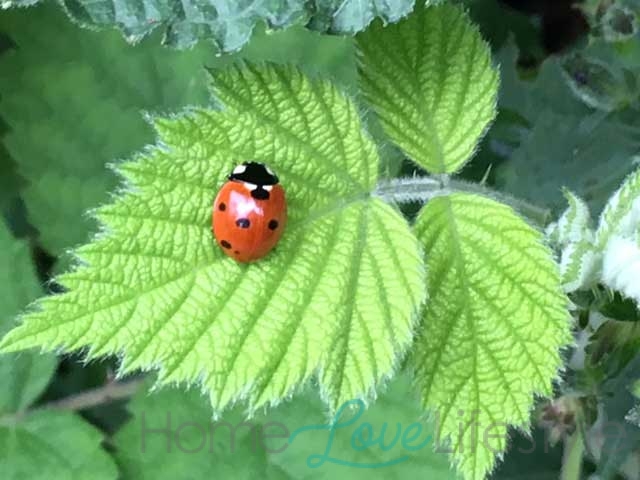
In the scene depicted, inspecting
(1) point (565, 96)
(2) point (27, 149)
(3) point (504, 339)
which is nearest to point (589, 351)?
(3) point (504, 339)

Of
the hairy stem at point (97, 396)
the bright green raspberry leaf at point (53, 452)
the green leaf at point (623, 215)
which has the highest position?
the green leaf at point (623, 215)

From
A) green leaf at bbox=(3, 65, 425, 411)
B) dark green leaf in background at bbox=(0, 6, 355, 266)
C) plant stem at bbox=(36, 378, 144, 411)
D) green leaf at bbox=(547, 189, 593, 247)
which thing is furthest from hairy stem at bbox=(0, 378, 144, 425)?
green leaf at bbox=(547, 189, 593, 247)

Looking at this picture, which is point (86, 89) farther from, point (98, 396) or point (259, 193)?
point (259, 193)


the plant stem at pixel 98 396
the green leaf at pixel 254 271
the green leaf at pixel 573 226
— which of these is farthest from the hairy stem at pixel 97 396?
the green leaf at pixel 573 226

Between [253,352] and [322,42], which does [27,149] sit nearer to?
[322,42]

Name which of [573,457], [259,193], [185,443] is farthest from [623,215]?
[185,443]

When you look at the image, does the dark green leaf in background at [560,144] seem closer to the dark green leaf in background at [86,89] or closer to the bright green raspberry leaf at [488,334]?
the dark green leaf in background at [86,89]

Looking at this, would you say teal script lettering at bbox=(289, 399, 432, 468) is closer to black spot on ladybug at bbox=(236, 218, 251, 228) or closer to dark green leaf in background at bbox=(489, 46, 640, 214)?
dark green leaf in background at bbox=(489, 46, 640, 214)
